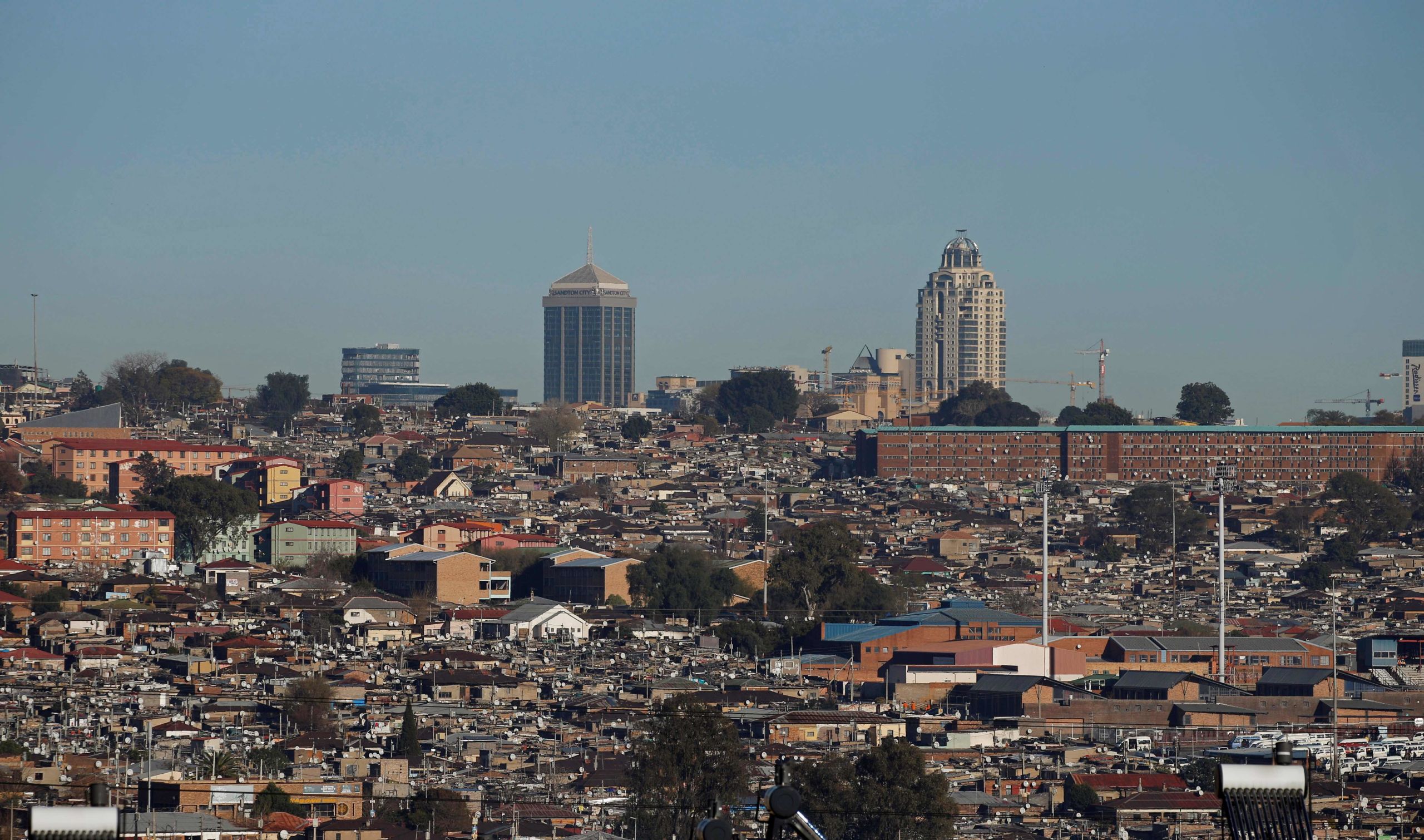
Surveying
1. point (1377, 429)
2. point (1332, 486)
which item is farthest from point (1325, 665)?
point (1377, 429)

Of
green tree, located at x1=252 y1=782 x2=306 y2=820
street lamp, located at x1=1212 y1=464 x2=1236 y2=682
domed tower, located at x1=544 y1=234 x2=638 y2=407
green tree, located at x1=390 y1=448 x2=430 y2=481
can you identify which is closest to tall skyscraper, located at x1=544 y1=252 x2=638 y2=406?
domed tower, located at x1=544 y1=234 x2=638 y2=407

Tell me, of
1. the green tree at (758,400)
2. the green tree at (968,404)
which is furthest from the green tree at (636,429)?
the green tree at (968,404)

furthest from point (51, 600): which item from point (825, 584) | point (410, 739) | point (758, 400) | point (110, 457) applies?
point (758, 400)

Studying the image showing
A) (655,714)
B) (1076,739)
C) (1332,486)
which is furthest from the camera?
(1332,486)

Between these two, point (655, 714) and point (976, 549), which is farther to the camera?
point (976, 549)

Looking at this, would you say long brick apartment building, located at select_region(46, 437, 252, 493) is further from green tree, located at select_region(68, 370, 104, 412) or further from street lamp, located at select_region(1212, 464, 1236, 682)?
street lamp, located at select_region(1212, 464, 1236, 682)

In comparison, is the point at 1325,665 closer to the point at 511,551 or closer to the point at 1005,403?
the point at 511,551

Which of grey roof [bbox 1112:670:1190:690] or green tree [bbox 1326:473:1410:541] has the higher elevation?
green tree [bbox 1326:473:1410:541]
